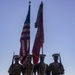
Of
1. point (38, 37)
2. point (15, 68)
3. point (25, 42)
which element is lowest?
point (15, 68)

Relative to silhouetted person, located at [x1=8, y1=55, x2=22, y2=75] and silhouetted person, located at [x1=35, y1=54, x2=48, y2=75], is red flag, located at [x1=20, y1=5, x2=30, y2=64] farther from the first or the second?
silhouetted person, located at [x1=35, y1=54, x2=48, y2=75]

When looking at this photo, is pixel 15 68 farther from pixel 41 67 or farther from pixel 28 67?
pixel 41 67

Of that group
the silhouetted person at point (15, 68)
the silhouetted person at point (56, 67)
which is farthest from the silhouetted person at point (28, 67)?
the silhouetted person at point (56, 67)

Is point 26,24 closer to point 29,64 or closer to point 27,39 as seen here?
point 27,39

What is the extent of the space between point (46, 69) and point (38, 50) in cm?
114

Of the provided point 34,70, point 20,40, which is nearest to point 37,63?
point 34,70

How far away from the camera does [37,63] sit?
68.9 ft

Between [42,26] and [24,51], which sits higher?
[42,26]

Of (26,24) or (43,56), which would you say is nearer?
(43,56)

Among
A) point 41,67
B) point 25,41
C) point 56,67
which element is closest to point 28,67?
point 41,67

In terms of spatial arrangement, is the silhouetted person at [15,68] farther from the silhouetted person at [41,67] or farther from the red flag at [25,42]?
the silhouetted person at [41,67]

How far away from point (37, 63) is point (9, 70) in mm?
1589

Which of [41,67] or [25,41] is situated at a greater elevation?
[25,41]

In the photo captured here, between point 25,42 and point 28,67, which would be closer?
point 28,67
